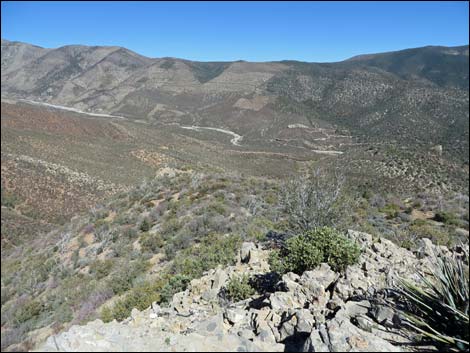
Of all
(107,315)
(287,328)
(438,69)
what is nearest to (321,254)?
(287,328)

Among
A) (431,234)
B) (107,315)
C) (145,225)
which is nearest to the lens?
(107,315)

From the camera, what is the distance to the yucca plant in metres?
3.48

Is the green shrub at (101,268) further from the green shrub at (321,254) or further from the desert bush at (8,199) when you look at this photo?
the desert bush at (8,199)

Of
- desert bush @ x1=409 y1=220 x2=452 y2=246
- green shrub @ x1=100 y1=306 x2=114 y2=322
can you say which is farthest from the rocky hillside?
desert bush @ x1=409 y1=220 x2=452 y2=246

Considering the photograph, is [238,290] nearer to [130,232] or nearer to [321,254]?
[321,254]

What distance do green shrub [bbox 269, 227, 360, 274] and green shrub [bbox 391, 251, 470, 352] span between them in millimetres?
1561

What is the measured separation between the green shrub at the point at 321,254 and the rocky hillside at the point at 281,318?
0.73 feet

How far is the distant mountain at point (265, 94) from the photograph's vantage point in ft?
244

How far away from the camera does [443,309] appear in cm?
381

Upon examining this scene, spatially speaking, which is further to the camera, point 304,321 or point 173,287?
point 173,287

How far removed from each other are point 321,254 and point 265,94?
334 feet

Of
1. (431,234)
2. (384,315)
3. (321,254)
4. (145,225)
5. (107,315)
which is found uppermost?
(384,315)

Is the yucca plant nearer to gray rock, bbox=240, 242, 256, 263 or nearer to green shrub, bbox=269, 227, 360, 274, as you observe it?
green shrub, bbox=269, 227, 360, 274

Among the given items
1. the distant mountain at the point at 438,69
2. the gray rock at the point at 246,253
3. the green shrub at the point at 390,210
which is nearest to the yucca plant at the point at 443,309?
the gray rock at the point at 246,253
